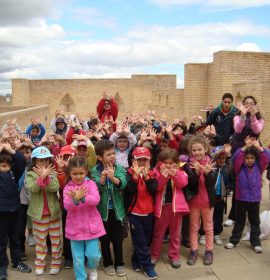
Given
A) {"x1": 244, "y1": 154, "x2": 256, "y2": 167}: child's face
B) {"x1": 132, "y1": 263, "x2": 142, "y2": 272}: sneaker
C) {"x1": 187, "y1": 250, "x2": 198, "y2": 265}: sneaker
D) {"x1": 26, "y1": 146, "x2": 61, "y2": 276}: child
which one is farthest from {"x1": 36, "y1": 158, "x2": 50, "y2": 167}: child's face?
{"x1": 244, "y1": 154, "x2": 256, "y2": 167}: child's face

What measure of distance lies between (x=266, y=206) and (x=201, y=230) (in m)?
1.77

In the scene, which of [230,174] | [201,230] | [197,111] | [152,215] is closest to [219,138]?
[230,174]

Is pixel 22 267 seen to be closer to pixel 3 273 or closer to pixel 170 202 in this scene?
pixel 3 273

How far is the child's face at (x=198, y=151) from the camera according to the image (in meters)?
4.11

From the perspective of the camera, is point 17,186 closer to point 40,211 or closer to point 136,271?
point 40,211

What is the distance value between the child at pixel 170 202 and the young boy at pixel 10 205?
1512 mm

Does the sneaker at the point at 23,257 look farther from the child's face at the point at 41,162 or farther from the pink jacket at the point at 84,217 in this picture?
the child's face at the point at 41,162

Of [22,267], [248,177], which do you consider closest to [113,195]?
[22,267]

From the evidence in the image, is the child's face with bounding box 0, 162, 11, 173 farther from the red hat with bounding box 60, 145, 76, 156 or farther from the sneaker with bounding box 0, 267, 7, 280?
the sneaker with bounding box 0, 267, 7, 280

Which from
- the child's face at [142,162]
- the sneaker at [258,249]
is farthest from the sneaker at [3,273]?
the sneaker at [258,249]

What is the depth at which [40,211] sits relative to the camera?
12.7 ft

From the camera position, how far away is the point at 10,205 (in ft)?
12.5

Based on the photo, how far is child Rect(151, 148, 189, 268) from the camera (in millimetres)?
3885

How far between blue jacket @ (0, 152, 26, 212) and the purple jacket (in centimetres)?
260
